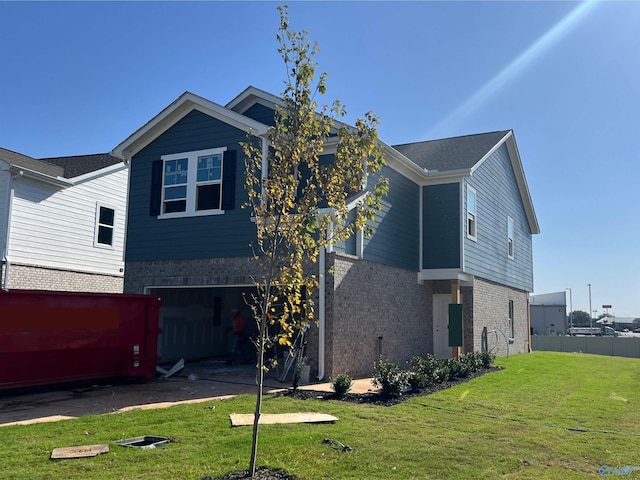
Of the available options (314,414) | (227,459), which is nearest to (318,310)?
(314,414)

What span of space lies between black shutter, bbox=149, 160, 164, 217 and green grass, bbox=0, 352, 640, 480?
6.85 m

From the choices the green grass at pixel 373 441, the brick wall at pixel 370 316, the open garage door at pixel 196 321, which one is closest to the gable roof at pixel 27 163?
the open garage door at pixel 196 321

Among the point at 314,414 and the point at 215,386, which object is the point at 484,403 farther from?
the point at 215,386

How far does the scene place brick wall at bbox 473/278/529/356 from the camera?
18.7m

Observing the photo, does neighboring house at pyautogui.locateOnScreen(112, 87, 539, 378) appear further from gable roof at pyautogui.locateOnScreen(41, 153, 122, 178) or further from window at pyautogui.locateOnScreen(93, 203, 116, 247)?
gable roof at pyautogui.locateOnScreen(41, 153, 122, 178)

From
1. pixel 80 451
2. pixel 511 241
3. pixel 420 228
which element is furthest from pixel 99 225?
pixel 511 241

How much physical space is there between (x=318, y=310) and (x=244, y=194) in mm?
3535

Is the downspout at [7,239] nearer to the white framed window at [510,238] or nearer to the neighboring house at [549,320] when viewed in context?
the white framed window at [510,238]

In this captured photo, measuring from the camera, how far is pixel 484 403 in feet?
34.8

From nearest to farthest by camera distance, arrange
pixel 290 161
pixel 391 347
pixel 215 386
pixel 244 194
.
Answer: pixel 290 161
pixel 215 386
pixel 244 194
pixel 391 347

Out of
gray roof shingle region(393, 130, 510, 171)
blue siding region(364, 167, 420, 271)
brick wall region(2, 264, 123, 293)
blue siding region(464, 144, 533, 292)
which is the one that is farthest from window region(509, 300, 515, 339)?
brick wall region(2, 264, 123, 293)

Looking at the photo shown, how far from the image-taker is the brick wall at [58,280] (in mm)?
17969

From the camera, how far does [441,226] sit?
1783cm

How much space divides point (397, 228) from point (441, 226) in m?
2.00
